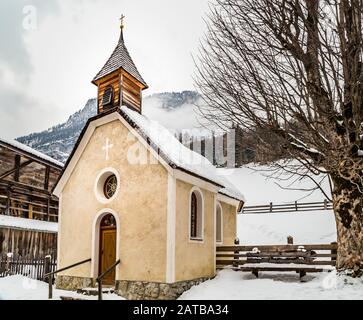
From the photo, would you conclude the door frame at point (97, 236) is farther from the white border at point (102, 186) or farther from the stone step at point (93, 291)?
the stone step at point (93, 291)

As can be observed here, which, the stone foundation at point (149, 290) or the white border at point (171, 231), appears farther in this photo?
the white border at point (171, 231)

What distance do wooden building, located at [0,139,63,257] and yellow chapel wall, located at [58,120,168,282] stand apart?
727 centimetres

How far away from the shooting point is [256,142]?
894cm

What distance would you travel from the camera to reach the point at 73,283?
12.1 metres

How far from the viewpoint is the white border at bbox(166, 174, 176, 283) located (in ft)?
33.1

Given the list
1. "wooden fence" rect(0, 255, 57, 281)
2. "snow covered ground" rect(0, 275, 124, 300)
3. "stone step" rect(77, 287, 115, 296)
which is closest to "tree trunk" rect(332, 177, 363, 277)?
"snow covered ground" rect(0, 275, 124, 300)

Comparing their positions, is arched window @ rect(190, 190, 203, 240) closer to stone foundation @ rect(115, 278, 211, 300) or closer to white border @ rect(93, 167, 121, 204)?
stone foundation @ rect(115, 278, 211, 300)

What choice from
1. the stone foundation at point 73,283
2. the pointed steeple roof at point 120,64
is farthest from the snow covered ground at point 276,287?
the pointed steeple roof at point 120,64

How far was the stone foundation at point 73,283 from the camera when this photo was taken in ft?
38.1

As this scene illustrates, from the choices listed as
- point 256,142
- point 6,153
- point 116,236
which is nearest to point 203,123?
point 256,142

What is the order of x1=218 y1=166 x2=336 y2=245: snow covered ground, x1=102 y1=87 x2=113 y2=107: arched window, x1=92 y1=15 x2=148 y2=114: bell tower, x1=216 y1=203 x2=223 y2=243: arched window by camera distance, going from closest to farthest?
x1=92 y1=15 x2=148 y2=114: bell tower → x1=102 y1=87 x2=113 y2=107: arched window → x1=216 y1=203 x2=223 y2=243: arched window → x1=218 y1=166 x2=336 y2=245: snow covered ground

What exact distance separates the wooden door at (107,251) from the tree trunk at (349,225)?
7.01m

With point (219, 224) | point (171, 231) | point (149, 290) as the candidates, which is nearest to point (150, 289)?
point (149, 290)

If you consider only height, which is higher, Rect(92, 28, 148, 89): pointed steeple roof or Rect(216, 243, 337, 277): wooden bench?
Rect(92, 28, 148, 89): pointed steeple roof
